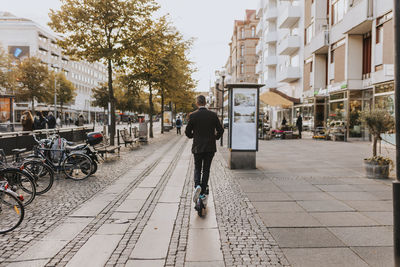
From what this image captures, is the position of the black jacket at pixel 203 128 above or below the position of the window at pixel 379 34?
below

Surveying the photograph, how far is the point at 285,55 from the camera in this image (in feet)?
130

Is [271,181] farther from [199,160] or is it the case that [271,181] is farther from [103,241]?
[103,241]

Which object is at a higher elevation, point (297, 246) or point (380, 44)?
point (380, 44)

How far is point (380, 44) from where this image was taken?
18.9m

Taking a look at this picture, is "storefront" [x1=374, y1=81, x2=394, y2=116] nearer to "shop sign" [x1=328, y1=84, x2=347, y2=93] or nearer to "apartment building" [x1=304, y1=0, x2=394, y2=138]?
"apartment building" [x1=304, y1=0, x2=394, y2=138]

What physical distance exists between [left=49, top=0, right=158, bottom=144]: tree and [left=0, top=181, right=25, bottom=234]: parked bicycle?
38.7 feet

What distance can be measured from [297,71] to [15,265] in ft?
108

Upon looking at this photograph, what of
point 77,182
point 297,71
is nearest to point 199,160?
point 77,182

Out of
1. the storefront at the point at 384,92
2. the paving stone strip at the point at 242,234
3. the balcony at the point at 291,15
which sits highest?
the balcony at the point at 291,15

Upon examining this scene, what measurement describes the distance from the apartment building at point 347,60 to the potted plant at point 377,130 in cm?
491

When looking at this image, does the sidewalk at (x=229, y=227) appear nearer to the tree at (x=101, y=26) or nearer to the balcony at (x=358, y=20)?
the tree at (x=101, y=26)

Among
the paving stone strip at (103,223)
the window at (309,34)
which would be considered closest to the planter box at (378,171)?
the paving stone strip at (103,223)

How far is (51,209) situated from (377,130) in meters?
7.85

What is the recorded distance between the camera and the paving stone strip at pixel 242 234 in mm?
3906
